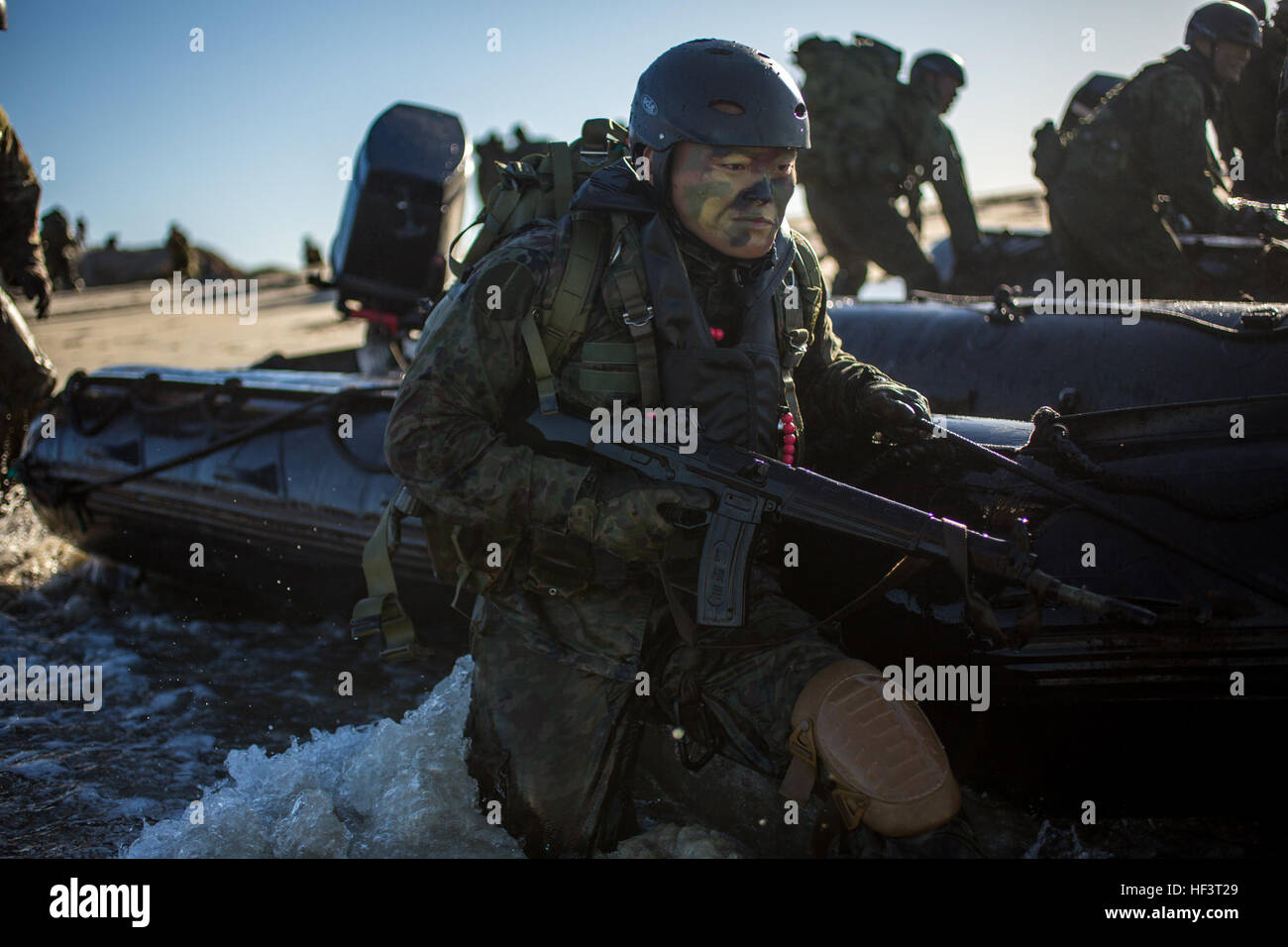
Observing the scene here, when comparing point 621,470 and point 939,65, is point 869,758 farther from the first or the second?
point 939,65

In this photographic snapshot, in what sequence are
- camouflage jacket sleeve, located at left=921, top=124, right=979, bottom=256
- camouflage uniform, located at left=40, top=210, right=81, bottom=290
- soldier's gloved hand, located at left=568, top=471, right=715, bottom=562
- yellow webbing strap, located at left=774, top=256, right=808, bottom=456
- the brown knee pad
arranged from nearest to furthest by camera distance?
the brown knee pad < soldier's gloved hand, located at left=568, top=471, right=715, bottom=562 < yellow webbing strap, located at left=774, top=256, right=808, bottom=456 < camouflage jacket sleeve, located at left=921, top=124, right=979, bottom=256 < camouflage uniform, located at left=40, top=210, right=81, bottom=290

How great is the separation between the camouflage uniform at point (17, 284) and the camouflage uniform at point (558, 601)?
4425 millimetres

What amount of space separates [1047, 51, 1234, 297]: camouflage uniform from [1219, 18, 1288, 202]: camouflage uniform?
76cm

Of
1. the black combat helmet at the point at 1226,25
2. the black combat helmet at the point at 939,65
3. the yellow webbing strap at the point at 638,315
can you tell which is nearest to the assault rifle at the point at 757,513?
the yellow webbing strap at the point at 638,315

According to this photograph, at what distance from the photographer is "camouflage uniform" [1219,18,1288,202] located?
6.28 meters

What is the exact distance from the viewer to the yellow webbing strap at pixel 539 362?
2.67 m

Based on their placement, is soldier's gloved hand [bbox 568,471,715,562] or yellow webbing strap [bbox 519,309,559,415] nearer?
soldier's gloved hand [bbox 568,471,715,562]

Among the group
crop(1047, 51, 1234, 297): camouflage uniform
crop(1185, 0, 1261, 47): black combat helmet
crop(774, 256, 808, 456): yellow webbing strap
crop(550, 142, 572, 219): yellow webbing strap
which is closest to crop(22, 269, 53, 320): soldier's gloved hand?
crop(550, 142, 572, 219): yellow webbing strap

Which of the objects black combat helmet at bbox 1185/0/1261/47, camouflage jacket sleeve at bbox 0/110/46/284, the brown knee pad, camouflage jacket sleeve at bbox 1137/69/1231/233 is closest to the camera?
the brown knee pad

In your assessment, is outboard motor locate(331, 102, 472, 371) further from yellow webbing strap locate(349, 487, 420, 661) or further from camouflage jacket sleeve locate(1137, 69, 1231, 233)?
camouflage jacket sleeve locate(1137, 69, 1231, 233)

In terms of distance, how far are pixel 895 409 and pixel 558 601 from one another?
1.11m
